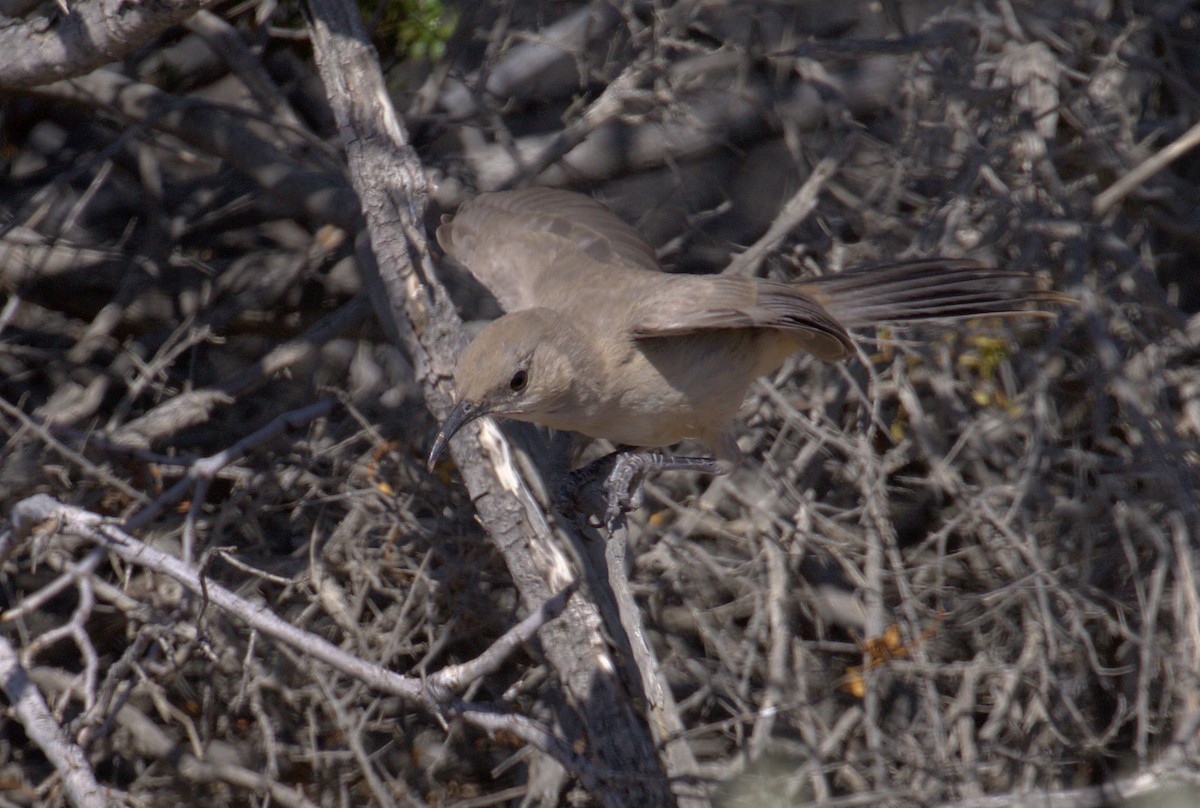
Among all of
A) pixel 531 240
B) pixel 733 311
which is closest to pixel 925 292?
pixel 733 311

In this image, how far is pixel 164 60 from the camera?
5059mm

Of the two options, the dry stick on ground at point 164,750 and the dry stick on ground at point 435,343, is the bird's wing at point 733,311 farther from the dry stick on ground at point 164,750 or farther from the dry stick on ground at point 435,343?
the dry stick on ground at point 164,750

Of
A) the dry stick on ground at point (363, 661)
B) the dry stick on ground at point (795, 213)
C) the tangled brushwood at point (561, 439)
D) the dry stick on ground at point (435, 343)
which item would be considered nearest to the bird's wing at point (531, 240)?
the tangled brushwood at point (561, 439)

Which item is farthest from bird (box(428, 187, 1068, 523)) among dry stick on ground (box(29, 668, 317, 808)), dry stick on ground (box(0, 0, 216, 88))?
dry stick on ground (box(29, 668, 317, 808))

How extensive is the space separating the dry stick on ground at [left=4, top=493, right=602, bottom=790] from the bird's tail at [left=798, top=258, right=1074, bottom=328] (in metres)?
1.46

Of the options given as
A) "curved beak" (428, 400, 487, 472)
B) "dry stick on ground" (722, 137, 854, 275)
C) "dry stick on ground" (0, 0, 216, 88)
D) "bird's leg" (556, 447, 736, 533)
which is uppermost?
"dry stick on ground" (0, 0, 216, 88)

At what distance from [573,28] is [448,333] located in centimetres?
238

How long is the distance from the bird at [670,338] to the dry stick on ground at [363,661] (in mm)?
573

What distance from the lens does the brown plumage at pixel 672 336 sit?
328cm

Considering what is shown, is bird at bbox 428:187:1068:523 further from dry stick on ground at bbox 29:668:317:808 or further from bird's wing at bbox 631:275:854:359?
dry stick on ground at bbox 29:668:317:808

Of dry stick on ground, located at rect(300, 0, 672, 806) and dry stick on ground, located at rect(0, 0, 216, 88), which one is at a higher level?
dry stick on ground, located at rect(0, 0, 216, 88)

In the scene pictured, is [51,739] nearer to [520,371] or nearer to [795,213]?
[520,371]

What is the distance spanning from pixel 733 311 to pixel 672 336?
0.25 meters

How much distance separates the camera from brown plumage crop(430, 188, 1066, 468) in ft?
10.8
